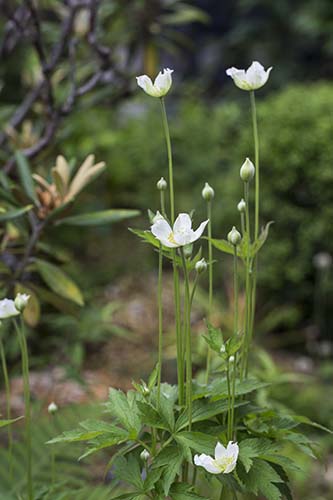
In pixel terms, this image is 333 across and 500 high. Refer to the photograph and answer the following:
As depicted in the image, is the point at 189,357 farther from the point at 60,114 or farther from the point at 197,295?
the point at 197,295

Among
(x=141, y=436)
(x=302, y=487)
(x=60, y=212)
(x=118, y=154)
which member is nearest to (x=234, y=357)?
(x=141, y=436)

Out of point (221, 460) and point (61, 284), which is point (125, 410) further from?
point (61, 284)

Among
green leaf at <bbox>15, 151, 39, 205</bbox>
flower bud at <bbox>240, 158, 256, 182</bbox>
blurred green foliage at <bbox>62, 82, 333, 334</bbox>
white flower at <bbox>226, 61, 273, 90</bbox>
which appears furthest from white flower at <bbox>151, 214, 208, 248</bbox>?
blurred green foliage at <bbox>62, 82, 333, 334</bbox>

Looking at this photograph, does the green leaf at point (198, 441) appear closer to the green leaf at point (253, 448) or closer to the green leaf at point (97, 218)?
the green leaf at point (253, 448)

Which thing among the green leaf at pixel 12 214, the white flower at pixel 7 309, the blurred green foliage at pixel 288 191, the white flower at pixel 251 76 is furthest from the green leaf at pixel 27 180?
the blurred green foliage at pixel 288 191

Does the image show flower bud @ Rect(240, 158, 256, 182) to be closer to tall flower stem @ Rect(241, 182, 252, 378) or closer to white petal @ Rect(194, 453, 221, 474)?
tall flower stem @ Rect(241, 182, 252, 378)
